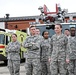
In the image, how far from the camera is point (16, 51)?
37.7 ft

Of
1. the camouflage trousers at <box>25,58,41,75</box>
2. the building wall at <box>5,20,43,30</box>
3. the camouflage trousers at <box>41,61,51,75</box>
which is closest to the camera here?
the camouflage trousers at <box>25,58,41,75</box>

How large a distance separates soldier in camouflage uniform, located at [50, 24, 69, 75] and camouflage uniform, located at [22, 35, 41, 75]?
0.48 meters

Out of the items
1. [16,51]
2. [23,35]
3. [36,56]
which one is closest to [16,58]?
[16,51]

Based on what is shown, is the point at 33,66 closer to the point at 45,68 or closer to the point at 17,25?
the point at 45,68

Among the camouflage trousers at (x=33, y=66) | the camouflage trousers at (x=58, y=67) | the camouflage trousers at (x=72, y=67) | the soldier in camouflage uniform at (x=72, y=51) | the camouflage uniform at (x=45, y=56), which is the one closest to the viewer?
the camouflage trousers at (x=58, y=67)

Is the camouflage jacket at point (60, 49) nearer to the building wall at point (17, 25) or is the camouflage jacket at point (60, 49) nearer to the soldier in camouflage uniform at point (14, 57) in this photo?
the soldier in camouflage uniform at point (14, 57)

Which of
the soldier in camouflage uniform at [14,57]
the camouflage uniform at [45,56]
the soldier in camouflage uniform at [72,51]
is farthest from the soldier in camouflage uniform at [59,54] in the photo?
the soldier in camouflage uniform at [14,57]

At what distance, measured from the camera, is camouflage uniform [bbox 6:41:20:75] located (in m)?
11.3

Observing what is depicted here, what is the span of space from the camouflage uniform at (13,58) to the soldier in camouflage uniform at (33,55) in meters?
2.04

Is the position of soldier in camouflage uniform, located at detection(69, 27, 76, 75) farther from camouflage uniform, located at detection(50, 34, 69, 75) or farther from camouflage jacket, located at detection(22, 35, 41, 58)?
camouflage jacket, located at detection(22, 35, 41, 58)

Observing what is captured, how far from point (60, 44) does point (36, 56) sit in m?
0.79

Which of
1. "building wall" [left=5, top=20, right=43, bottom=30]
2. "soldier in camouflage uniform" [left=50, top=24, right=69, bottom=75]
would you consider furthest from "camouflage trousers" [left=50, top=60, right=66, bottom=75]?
"building wall" [left=5, top=20, right=43, bottom=30]

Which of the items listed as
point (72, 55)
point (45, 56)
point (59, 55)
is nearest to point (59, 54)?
point (59, 55)

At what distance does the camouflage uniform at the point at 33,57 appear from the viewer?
30.1ft
